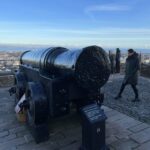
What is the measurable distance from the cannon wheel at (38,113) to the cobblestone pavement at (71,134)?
0.16 m

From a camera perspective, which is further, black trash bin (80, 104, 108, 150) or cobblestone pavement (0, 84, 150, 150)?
cobblestone pavement (0, 84, 150, 150)

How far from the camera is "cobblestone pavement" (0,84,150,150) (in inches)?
156

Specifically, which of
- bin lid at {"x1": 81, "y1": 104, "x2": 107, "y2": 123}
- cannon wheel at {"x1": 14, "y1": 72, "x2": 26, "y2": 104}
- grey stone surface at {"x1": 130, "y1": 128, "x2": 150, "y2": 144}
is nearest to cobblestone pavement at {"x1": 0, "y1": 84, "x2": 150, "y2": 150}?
grey stone surface at {"x1": 130, "y1": 128, "x2": 150, "y2": 144}

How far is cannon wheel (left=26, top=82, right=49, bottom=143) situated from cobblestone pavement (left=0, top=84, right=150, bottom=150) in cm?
16

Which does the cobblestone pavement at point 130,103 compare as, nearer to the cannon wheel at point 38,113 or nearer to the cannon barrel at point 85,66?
the cannon barrel at point 85,66

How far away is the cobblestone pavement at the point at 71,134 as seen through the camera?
3969 millimetres

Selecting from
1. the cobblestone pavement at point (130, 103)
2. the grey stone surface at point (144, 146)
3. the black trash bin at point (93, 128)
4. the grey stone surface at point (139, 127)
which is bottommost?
the cobblestone pavement at point (130, 103)

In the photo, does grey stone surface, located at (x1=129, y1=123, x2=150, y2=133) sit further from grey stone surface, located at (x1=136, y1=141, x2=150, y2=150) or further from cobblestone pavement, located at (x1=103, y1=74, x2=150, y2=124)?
grey stone surface, located at (x1=136, y1=141, x2=150, y2=150)

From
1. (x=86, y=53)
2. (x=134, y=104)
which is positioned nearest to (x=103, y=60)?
(x=86, y=53)

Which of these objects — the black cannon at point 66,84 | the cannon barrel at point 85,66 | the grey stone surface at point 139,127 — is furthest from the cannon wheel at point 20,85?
the grey stone surface at point 139,127

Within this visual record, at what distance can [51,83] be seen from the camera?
12.7ft

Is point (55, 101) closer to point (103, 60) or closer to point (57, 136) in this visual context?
point (57, 136)

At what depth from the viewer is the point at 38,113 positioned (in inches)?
158

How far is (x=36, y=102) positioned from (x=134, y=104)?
3.59 metres
